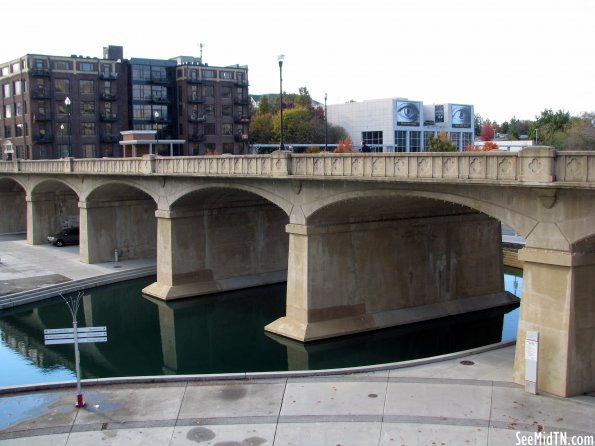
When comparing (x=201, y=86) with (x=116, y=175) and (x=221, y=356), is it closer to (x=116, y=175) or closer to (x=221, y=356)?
(x=116, y=175)

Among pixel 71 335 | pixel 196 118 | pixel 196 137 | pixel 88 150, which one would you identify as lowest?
pixel 71 335

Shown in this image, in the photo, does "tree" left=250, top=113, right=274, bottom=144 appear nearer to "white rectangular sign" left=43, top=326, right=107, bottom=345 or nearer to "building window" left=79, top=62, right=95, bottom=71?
"building window" left=79, top=62, right=95, bottom=71

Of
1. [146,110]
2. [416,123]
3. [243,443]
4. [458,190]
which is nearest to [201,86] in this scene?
[146,110]

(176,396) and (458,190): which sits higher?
(458,190)

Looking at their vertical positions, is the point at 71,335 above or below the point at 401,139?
below

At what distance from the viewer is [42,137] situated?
7825 cm

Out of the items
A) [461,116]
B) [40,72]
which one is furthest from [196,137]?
[461,116]

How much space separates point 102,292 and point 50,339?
986 inches

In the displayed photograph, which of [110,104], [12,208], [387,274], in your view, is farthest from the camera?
[110,104]

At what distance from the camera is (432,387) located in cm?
2072

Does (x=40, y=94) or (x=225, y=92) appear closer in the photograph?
(x=40, y=94)

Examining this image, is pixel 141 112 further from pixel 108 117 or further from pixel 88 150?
pixel 88 150

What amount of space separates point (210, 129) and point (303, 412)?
245 feet

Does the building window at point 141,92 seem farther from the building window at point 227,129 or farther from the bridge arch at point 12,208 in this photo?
the bridge arch at point 12,208
